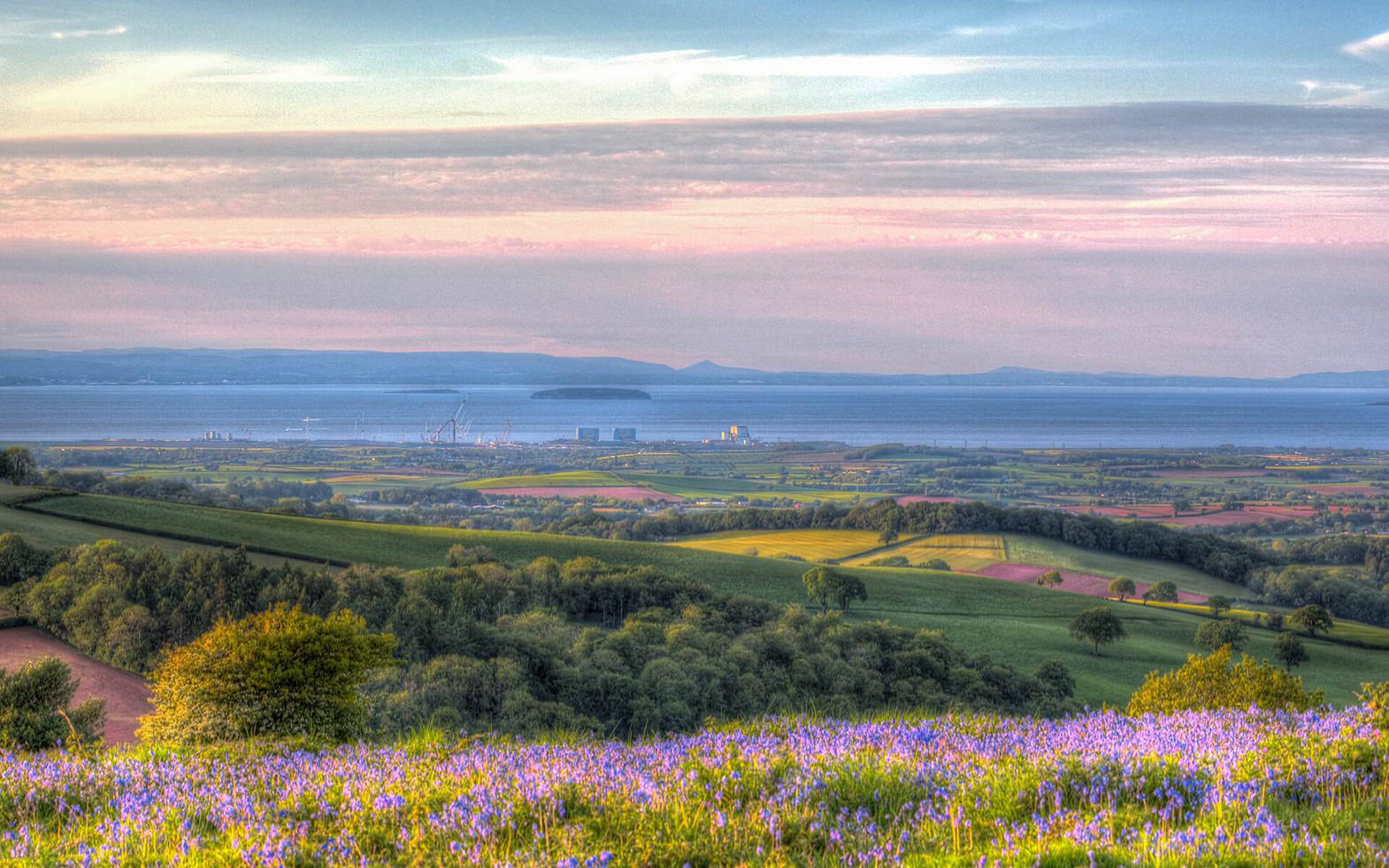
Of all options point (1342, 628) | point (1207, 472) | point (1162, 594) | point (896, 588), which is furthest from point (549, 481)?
point (1207, 472)

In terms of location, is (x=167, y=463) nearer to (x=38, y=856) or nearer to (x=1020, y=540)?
(x=1020, y=540)

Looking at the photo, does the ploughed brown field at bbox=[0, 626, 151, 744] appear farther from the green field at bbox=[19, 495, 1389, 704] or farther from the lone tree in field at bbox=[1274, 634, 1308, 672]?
the lone tree in field at bbox=[1274, 634, 1308, 672]

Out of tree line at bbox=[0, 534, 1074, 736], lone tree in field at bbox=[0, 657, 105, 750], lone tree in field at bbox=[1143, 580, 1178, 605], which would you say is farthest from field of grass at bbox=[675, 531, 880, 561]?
lone tree in field at bbox=[0, 657, 105, 750]

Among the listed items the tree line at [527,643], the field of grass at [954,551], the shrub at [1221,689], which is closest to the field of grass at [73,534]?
the tree line at [527,643]

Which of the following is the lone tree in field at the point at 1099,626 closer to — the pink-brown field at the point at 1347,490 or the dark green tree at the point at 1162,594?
the dark green tree at the point at 1162,594

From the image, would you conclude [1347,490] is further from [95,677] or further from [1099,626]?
[95,677]
